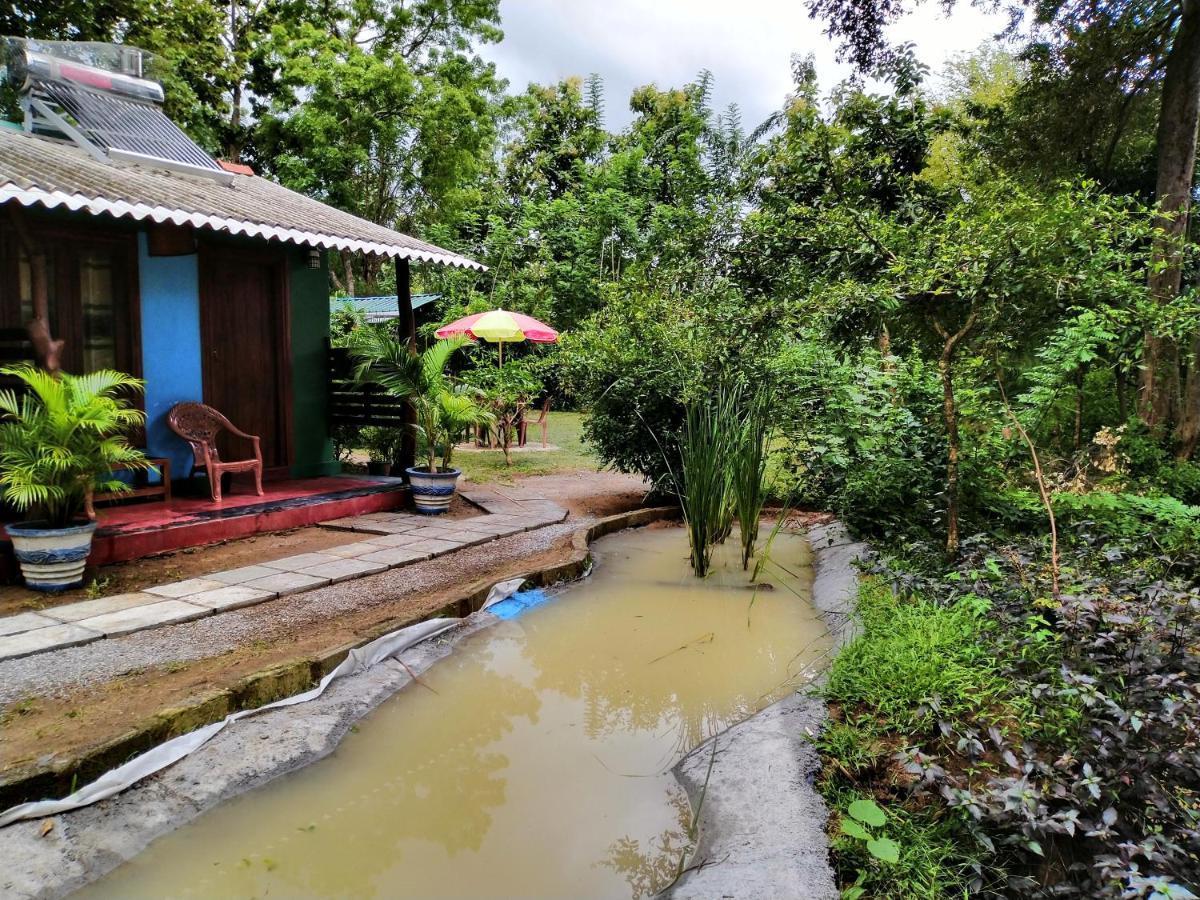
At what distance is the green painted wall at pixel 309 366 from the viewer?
7332 mm

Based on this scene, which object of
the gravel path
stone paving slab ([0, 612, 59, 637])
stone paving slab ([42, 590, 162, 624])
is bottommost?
the gravel path

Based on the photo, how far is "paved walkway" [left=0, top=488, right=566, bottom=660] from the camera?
367 cm

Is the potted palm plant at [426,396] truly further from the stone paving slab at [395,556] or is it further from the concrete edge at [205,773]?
the concrete edge at [205,773]

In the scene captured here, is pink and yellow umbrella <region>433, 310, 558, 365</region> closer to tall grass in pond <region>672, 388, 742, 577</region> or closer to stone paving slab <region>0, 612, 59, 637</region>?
tall grass in pond <region>672, 388, 742, 577</region>

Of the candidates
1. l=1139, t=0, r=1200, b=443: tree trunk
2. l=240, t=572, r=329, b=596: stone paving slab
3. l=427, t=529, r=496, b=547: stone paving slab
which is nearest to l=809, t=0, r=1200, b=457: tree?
l=1139, t=0, r=1200, b=443: tree trunk

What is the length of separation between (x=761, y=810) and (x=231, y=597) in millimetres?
3142

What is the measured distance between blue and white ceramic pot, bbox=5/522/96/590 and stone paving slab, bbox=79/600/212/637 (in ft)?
2.04

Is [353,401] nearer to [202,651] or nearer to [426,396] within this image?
[426,396]

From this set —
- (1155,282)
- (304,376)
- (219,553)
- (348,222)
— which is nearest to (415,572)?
(219,553)

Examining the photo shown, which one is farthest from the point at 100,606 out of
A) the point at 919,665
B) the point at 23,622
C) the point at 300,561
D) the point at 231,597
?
the point at 919,665

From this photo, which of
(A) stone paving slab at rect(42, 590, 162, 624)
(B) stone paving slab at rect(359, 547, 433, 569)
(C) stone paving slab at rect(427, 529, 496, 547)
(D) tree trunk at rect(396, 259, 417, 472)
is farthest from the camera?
(D) tree trunk at rect(396, 259, 417, 472)

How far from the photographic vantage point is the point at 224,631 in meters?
3.79

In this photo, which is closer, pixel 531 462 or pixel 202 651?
pixel 202 651

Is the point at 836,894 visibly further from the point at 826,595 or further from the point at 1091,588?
the point at 826,595
